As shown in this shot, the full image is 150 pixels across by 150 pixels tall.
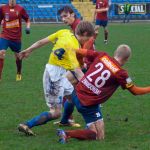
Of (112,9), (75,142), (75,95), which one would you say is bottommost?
(112,9)

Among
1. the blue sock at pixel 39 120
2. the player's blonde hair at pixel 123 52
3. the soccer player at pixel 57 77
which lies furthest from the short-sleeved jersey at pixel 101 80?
the blue sock at pixel 39 120

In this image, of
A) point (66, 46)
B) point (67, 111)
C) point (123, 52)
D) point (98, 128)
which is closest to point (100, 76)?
point (123, 52)

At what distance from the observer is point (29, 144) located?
7.29 metres

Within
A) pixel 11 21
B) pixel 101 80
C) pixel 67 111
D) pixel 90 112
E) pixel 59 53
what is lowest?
pixel 67 111

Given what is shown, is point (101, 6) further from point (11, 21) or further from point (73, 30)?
point (73, 30)

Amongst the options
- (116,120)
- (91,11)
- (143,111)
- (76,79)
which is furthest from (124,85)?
(91,11)

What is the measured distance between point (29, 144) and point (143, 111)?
280 centimetres

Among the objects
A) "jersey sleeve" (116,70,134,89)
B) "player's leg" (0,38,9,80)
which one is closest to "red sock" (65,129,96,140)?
"jersey sleeve" (116,70,134,89)

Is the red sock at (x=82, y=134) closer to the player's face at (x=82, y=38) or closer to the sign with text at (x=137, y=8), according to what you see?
the player's face at (x=82, y=38)

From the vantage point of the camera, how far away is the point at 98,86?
7312 millimetres

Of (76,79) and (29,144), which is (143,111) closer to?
(76,79)

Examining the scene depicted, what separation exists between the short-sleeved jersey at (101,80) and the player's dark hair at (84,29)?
1.10 feet

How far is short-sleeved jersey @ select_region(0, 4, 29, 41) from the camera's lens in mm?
13477

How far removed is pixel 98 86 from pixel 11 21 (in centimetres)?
664
